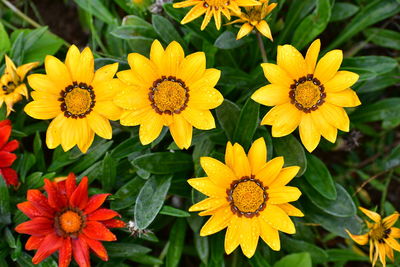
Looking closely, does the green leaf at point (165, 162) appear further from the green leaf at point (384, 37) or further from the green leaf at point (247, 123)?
the green leaf at point (384, 37)

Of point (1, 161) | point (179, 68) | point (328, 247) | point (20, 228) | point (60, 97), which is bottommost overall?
Result: point (328, 247)

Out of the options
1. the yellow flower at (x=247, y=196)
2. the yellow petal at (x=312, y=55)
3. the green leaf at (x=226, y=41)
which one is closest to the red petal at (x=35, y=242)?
the yellow flower at (x=247, y=196)

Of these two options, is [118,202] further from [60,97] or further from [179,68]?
[179,68]

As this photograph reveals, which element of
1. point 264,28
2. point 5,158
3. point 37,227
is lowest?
point 37,227

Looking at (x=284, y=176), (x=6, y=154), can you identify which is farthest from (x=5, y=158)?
(x=284, y=176)

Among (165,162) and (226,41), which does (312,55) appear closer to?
(226,41)

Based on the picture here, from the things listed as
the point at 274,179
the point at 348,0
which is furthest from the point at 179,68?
the point at 348,0

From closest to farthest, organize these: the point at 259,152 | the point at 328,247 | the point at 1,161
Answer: the point at 259,152, the point at 1,161, the point at 328,247
